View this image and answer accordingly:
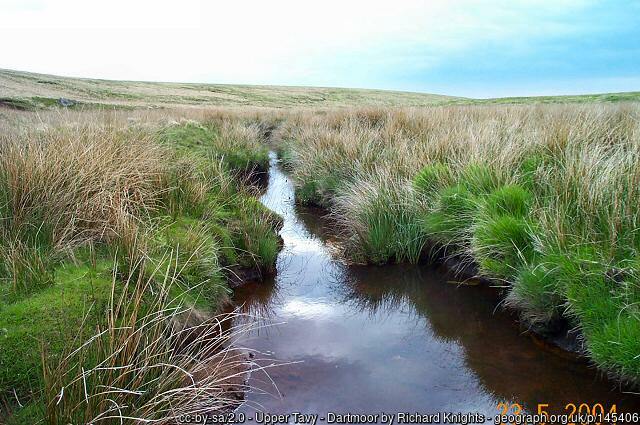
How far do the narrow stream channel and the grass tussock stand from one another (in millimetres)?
296

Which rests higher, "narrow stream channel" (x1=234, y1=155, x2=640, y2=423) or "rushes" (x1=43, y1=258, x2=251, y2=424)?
"rushes" (x1=43, y1=258, x2=251, y2=424)

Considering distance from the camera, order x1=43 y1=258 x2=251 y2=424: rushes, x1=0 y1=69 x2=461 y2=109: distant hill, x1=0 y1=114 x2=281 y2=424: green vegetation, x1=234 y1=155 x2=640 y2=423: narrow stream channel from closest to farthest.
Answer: x1=43 y1=258 x2=251 y2=424: rushes
x1=0 y1=114 x2=281 y2=424: green vegetation
x1=234 y1=155 x2=640 y2=423: narrow stream channel
x1=0 y1=69 x2=461 y2=109: distant hill

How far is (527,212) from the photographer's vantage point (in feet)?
15.2

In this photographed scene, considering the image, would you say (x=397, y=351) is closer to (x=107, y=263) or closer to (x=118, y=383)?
(x=118, y=383)

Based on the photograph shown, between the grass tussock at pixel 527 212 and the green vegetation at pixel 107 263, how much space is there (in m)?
1.61

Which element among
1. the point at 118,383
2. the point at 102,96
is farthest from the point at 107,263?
the point at 102,96

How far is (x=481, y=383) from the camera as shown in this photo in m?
3.41

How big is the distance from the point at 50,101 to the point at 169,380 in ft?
106

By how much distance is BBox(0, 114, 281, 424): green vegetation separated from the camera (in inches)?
102

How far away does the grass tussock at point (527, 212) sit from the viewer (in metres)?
3.33

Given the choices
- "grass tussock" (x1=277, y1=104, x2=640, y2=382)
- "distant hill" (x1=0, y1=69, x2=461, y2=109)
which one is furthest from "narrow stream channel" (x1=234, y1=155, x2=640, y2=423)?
"distant hill" (x1=0, y1=69, x2=461, y2=109)

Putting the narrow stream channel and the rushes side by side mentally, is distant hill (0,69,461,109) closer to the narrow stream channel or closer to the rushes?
the narrow stream channel

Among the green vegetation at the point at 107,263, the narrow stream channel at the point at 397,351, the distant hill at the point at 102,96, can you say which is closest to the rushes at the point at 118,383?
the green vegetation at the point at 107,263

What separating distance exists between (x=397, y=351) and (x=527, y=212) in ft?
6.23
